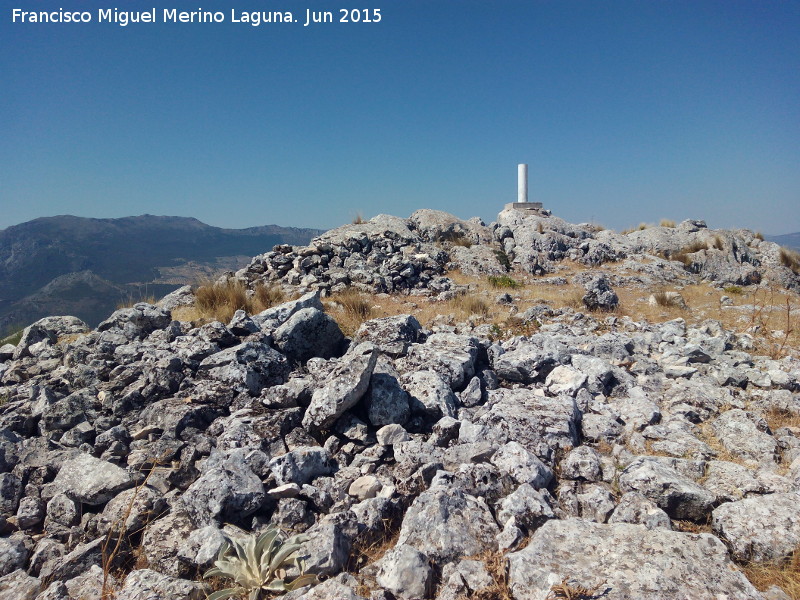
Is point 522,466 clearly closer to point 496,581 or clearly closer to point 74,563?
point 496,581

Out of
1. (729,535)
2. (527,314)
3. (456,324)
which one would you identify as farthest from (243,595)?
(527,314)

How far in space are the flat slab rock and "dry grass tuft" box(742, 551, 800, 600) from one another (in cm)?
32

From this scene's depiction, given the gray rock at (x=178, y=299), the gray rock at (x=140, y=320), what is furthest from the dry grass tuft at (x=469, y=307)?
the gray rock at (x=178, y=299)

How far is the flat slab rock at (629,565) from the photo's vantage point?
93.1 inches

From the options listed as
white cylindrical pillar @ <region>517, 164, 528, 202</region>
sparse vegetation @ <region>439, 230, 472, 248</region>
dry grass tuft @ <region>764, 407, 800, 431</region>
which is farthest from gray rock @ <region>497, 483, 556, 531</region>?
white cylindrical pillar @ <region>517, 164, 528, 202</region>

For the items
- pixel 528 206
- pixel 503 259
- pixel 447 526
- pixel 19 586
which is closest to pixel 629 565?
pixel 447 526

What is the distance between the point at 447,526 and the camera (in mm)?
3000

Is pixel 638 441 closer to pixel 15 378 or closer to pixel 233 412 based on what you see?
pixel 233 412

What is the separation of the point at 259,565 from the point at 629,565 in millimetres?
2231

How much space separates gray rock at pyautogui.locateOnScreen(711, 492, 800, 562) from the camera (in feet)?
9.19

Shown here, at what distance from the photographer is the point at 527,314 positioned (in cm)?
929

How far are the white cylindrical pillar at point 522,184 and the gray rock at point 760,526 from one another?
24.2m

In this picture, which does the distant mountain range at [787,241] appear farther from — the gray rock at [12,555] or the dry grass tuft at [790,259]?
the gray rock at [12,555]

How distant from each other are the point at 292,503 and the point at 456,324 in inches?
240
